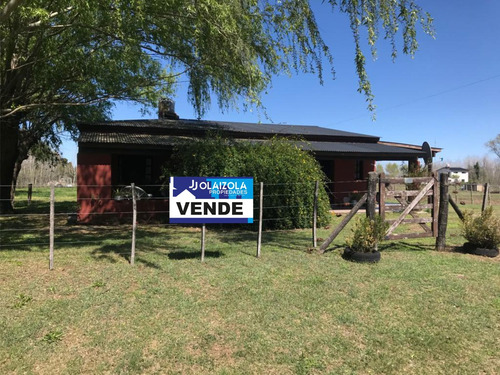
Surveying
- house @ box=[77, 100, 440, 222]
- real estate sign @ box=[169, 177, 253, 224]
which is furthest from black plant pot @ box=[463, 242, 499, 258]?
real estate sign @ box=[169, 177, 253, 224]

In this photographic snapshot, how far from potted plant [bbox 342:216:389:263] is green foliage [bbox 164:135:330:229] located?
4526 millimetres

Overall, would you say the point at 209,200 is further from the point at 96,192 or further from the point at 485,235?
the point at 96,192

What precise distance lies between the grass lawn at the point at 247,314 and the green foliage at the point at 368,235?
1.34 ft

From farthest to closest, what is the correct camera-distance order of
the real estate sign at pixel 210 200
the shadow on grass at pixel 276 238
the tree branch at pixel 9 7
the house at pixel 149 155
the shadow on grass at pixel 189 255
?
the house at pixel 149 155 < the shadow on grass at pixel 276 238 < the shadow on grass at pixel 189 255 < the real estate sign at pixel 210 200 < the tree branch at pixel 9 7

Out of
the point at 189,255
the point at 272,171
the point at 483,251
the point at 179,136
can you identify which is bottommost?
the point at 189,255

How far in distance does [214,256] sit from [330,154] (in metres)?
10.1

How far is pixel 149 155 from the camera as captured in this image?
1450cm

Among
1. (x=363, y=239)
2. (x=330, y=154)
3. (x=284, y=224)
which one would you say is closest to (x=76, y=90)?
(x=284, y=224)

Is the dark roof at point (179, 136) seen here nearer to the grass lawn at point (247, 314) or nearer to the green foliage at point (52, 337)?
the grass lawn at point (247, 314)

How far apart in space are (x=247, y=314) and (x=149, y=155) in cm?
1141

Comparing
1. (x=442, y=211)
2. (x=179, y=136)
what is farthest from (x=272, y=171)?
(x=179, y=136)

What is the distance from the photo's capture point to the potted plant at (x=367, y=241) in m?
6.54

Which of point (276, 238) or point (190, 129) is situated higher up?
point (190, 129)


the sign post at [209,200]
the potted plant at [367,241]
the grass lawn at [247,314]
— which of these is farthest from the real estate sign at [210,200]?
the potted plant at [367,241]
